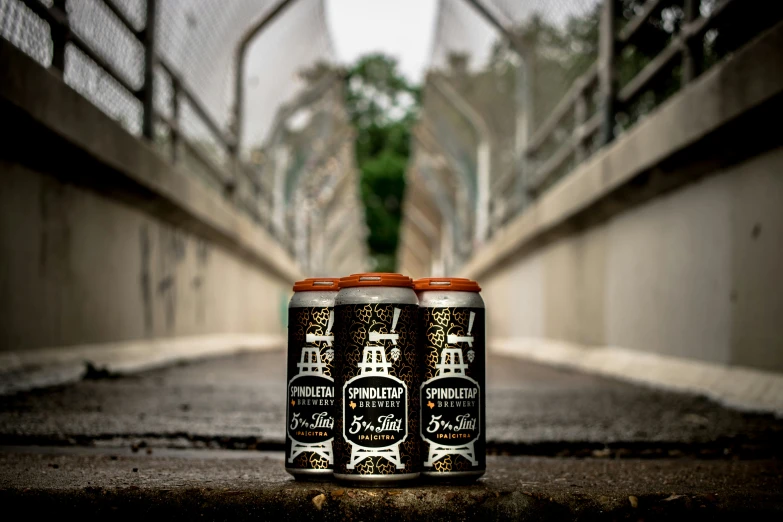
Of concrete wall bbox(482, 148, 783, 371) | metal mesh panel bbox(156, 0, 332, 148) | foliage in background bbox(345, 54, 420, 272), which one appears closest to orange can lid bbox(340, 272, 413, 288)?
concrete wall bbox(482, 148, 783, 371)

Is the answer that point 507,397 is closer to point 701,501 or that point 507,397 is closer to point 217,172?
point 701,501

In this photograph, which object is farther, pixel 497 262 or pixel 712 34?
pixel 497 262

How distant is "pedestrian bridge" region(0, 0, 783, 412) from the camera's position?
11.0ft

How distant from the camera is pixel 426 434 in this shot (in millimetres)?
1664

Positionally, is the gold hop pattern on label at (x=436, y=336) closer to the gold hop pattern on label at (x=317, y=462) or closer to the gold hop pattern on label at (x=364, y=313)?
the gold hop pattern on label at (x=364, y=313)

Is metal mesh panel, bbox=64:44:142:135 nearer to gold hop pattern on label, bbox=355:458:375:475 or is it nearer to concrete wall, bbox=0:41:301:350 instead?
concrete wall, bbox=0:41:301:350

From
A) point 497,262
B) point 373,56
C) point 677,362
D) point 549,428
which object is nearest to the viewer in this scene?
point 549,428

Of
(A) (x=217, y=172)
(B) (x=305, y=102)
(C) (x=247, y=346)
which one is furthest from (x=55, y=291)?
(B) (x=305, y=102)

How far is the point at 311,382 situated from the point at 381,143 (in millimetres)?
52596

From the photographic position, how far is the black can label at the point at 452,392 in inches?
65.4

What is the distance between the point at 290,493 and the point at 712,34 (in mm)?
3103

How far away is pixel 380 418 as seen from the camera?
1600 millimetres

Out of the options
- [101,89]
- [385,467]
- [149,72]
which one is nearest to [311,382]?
[385,467]

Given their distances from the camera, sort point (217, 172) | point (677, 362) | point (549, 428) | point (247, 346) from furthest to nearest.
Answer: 1. point (247, 346)
2. point (217, 172)
3. point (677, 362)
4. point (549, 428)
